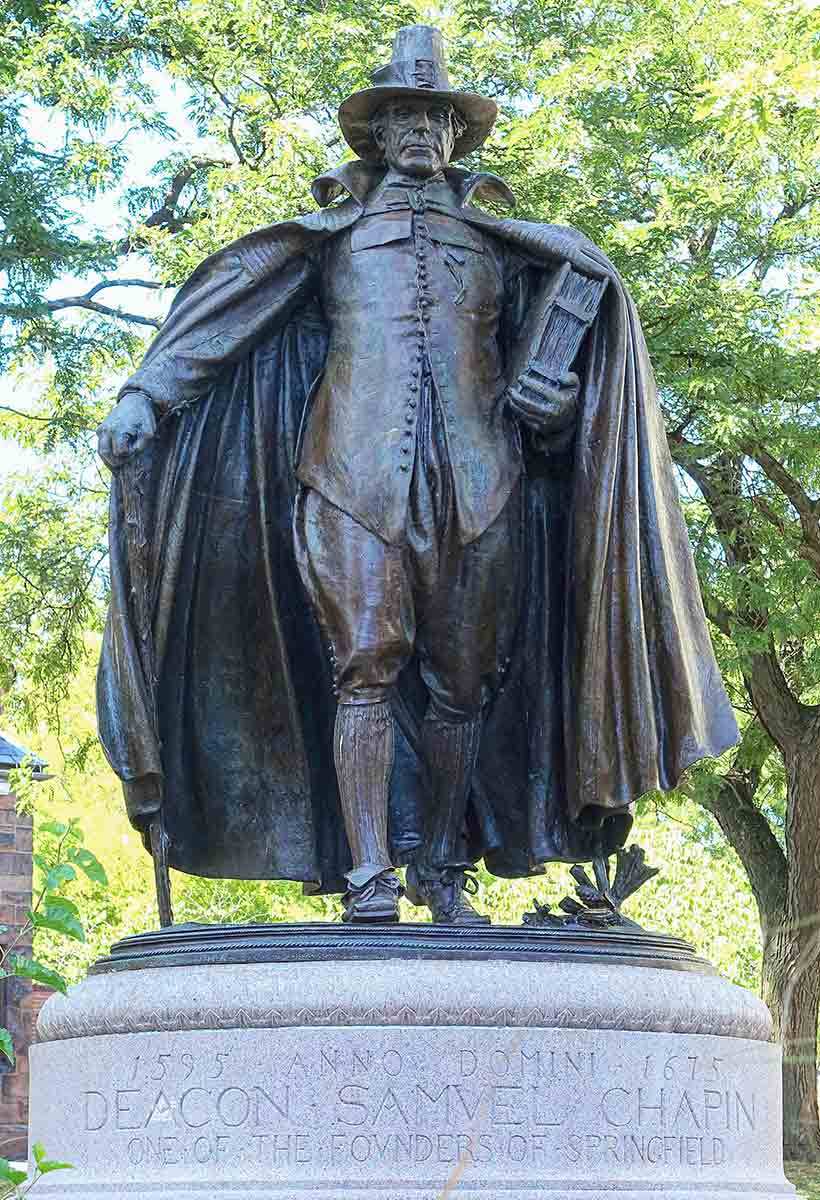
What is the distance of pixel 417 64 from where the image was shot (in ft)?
22.5

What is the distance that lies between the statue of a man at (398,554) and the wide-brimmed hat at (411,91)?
13mm

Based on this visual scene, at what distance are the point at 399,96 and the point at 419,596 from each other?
1.59 m

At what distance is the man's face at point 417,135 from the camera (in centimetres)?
687

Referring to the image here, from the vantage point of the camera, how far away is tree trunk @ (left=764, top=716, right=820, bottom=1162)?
18.2m

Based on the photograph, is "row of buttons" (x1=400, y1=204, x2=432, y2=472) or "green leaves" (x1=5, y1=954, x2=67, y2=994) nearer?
"green leaves" (x1=5, y1=954, x2=67, y2=994)

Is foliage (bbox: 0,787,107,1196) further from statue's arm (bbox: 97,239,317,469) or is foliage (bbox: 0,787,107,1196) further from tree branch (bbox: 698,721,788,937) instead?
tree branch (bbox: 698,721,788,937)

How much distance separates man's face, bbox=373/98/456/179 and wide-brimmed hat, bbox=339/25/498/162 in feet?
0.15

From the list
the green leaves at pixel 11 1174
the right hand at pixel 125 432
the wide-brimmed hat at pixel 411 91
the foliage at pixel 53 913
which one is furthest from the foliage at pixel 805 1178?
the green leaves at pixel 11 1174

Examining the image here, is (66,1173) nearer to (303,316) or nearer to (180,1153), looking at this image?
(180,1153)

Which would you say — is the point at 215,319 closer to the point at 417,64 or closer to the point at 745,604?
the point at 417,64

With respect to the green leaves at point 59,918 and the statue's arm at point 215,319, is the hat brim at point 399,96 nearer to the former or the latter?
the statue's arm at point 215,319

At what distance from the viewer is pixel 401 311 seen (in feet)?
21.9

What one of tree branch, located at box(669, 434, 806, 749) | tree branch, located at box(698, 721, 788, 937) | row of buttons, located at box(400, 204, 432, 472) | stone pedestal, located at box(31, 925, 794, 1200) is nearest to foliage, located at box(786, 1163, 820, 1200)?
tree branch, located at box(698, 721, 788, 937)

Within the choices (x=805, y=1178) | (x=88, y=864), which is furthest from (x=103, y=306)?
(x=88, y=864)
